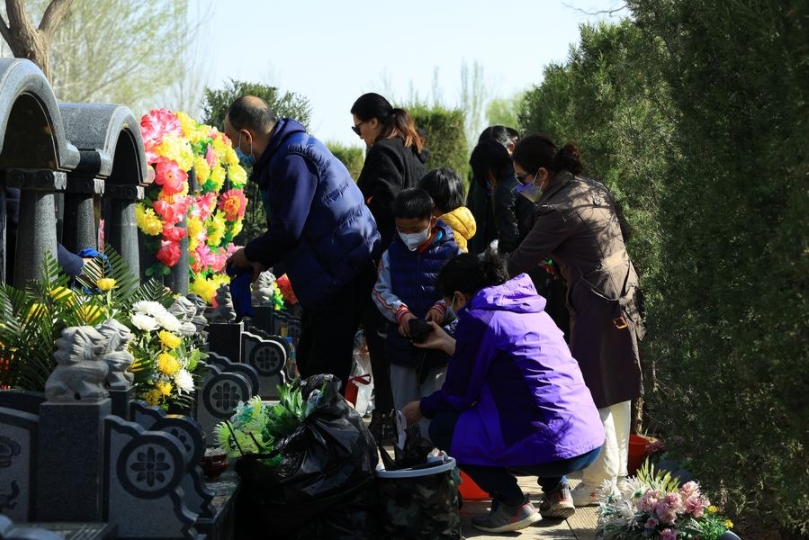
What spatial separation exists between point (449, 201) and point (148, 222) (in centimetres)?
338

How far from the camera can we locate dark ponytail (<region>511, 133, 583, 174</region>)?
18.2 ft

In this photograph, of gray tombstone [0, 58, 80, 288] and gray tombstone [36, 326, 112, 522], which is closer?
gray tombstone [36, 326, 112, 522]

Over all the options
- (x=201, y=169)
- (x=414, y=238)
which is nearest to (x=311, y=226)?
(x=414, y=238)

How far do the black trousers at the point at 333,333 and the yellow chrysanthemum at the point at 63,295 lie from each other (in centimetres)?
154

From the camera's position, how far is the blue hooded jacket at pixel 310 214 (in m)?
5.37

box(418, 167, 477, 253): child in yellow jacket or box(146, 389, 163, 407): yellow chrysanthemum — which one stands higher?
box(418, 167, 477, 253): child in yellow jacket

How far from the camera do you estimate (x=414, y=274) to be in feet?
18.5

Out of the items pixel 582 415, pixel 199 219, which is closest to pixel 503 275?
pixel 582 415

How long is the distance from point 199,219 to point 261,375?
213cm

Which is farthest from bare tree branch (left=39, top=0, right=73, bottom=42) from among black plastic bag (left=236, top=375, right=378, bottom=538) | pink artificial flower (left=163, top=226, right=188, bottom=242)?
black plastic bag (left=236, top=375, right=378, bottom=538)

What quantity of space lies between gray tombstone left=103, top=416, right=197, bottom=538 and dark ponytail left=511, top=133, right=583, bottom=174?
2582 millimetres

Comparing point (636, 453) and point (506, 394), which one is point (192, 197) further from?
point (506, 394)

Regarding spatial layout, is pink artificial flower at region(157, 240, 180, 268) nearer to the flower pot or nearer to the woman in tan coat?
the woman in tan coat

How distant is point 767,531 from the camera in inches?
185
